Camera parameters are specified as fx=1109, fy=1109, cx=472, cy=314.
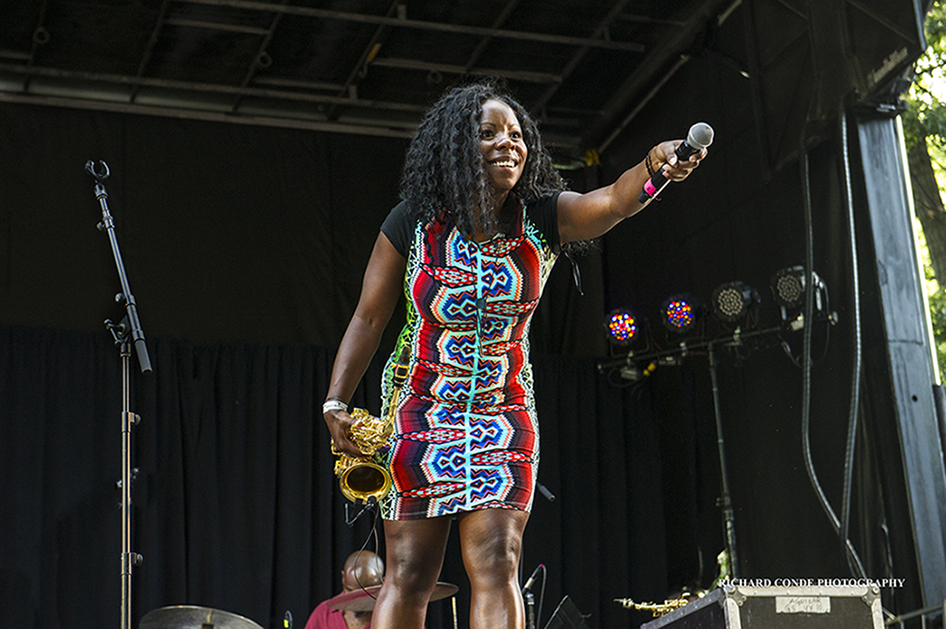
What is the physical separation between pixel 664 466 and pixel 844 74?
3.53 meters

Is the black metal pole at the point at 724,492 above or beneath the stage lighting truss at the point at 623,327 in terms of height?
beneath

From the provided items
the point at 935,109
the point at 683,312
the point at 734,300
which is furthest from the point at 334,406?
the point at 683,312

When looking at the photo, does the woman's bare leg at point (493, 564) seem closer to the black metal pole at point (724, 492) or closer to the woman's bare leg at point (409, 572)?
the woman's bare leg at point (409, 572)

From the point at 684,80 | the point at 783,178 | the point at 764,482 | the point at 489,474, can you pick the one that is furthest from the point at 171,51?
the point at 489,474

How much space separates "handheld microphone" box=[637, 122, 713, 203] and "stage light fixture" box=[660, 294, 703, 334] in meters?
4.78

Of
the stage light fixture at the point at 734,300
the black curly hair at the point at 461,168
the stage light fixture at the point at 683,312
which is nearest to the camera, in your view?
the black curly hair at the point at 461,168

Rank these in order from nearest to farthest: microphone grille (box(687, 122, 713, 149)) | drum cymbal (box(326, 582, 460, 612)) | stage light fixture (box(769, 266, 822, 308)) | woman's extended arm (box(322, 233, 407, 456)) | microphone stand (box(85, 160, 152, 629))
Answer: microphone grille (box(687, 122, 713, 149)) < woman's extended arm (box(322, 233, 407, 456)) < microphone stand (box(85, 160, 152, 629)) < drum cymbal (box(326, 582, 460, 612)) < stage light fixture (box(769, 266, 822, 308))

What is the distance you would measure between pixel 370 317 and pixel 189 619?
2.74 metres

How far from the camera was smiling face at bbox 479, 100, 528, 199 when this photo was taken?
7.57 feet

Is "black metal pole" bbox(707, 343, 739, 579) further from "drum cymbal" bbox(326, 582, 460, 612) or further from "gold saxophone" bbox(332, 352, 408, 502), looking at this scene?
"gold saxophone" bbox(332, 352, 408, 502)

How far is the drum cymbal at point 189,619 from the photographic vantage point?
4625 mm

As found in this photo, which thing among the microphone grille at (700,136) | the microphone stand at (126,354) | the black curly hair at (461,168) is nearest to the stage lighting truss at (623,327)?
the microphone stand at (126,354)

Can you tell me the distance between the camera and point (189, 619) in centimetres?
466

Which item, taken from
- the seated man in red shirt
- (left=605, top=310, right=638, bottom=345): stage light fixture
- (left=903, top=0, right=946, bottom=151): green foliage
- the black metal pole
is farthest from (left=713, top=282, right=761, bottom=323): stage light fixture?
the seated man in red shirt
